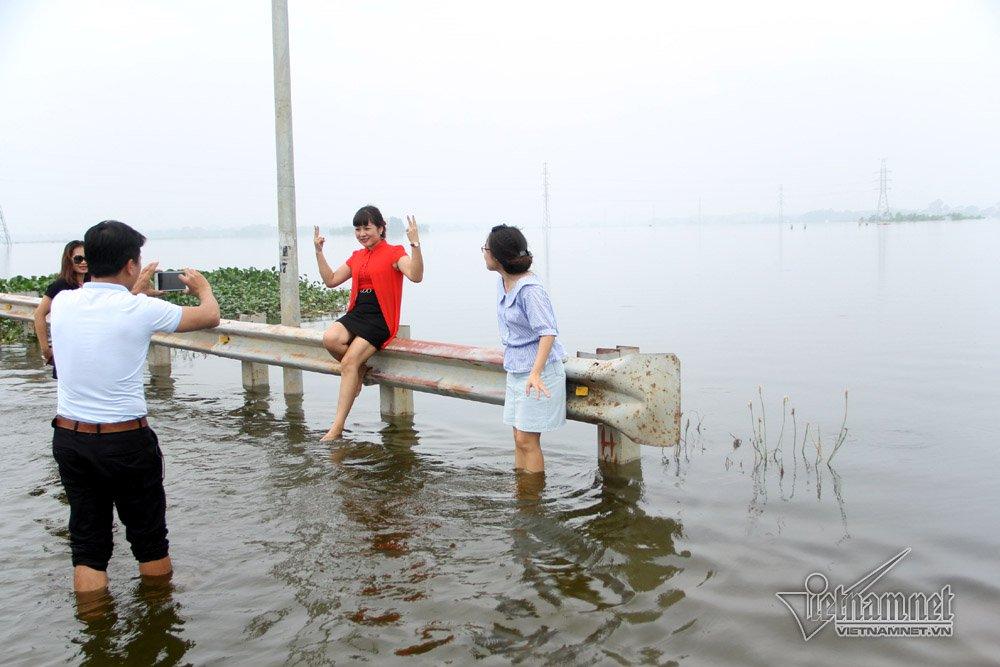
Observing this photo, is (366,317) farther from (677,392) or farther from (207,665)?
(207,665)

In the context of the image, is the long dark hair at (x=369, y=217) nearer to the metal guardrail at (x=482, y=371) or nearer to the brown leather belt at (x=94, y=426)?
the metal guardrail at (x=482, y=371)

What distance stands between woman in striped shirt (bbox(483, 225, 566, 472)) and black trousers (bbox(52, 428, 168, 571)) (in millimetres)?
2495

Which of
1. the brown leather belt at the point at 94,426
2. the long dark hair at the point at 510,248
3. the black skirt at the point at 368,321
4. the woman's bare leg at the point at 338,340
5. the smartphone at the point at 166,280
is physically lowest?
the brown leather belt at the point at 94,426

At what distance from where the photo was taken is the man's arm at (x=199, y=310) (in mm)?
4348

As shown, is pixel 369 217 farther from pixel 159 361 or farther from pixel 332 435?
pixel 159 361

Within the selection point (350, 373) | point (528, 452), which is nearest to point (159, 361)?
point (350, 373)

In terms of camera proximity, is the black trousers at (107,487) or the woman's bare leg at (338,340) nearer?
the black trousers at (107,487)

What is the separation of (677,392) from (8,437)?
6152 mm

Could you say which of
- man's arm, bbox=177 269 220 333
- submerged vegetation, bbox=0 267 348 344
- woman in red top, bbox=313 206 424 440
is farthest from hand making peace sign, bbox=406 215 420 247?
submerged vegetation, bbox=0 267 348 344

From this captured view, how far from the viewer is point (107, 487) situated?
4.40 metres

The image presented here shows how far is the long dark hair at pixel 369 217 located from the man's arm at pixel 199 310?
3.15 meters

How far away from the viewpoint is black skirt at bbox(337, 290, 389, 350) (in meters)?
7.82

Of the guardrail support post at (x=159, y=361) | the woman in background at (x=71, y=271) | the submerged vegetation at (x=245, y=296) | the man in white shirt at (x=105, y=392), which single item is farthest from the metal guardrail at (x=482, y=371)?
the submerged vegetation at (x=245, y=296)

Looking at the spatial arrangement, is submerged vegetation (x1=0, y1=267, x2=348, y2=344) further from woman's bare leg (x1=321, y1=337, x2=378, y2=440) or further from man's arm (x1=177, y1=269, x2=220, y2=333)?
man's arm (x1=177, y1=269, x2=220, y2=333)
